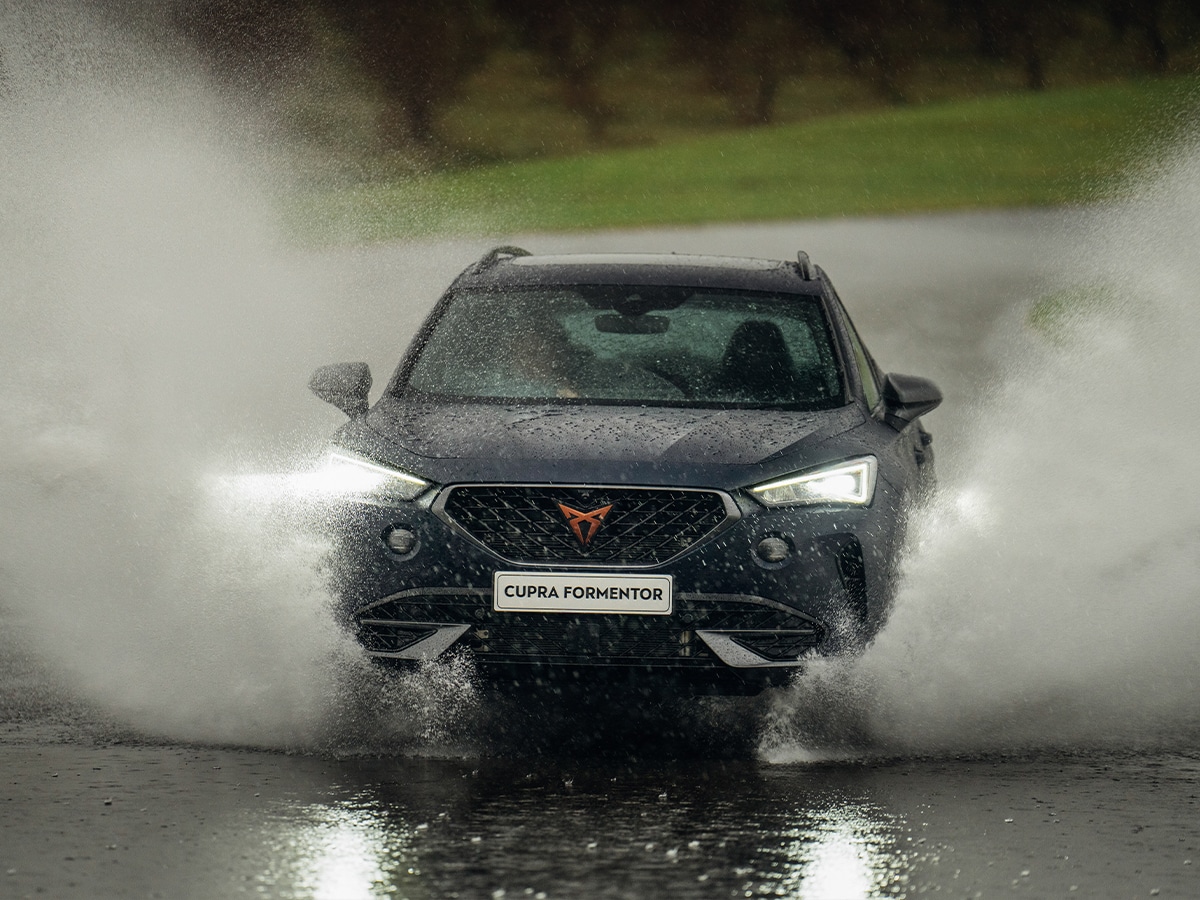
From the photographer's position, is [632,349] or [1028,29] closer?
[632,349]

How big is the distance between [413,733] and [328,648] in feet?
1.34

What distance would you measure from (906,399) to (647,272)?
1389 millimetres

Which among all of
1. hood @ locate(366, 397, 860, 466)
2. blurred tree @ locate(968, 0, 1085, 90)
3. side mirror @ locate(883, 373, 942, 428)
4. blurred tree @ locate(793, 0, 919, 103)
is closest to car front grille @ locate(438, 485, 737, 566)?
hood @ locate(366, 397, 860, 466)

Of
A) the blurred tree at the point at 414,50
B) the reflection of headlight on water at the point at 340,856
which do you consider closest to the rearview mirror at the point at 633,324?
the reflection of headlight on water at the point at 340,856

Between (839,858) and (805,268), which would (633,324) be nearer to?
(805,268)

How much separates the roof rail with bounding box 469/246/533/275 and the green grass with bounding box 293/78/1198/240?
2195cm

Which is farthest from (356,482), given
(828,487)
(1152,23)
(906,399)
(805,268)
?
(1152,23)

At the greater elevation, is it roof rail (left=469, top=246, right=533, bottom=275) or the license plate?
roof rail (left=469, top=246, right=533, bottom=275)

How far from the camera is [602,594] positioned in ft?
22.4

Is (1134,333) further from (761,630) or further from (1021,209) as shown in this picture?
(1021,209)

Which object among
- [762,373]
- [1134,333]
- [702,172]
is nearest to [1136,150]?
[702,172]

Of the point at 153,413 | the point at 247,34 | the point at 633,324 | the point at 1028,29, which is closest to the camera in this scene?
the point at 633,324

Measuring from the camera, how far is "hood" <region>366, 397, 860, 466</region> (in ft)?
23.2

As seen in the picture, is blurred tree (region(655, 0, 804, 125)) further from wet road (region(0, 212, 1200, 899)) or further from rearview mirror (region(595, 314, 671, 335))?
wet road (region(0, 212, 1200, 899))
